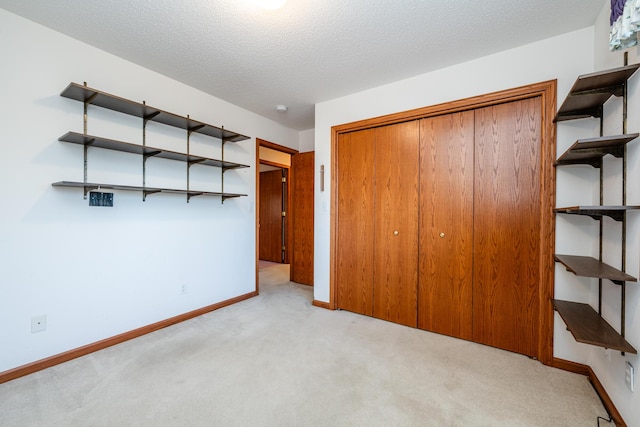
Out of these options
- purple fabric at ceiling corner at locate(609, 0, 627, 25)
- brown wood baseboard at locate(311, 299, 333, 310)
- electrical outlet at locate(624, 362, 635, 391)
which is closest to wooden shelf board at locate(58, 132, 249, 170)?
brown wood baseboard at locate(311, 299, 333, 310)

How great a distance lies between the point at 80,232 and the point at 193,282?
1.13 metres

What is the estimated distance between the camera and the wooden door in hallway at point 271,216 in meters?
6.16

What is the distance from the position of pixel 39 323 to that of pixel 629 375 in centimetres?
363

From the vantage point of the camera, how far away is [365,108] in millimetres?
2975

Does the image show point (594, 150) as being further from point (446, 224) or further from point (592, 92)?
point (446, 224)

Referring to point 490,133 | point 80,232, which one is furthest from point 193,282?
point 490,133

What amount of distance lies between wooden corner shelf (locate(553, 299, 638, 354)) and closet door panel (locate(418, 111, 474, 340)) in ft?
2.19

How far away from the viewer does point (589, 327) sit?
5.16 ft

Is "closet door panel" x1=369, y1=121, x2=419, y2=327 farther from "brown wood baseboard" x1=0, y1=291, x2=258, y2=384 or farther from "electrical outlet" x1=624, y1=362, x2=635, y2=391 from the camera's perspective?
"brown wood baseboard" x1=0, y1=291, x2=258, y2=384

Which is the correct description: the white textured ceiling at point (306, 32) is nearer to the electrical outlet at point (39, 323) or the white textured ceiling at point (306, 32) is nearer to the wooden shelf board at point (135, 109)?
the wooden shelf board at point (135, 109)

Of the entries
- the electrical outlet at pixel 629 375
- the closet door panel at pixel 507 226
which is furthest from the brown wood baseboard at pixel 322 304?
the electrical outlet at pixel 629 375

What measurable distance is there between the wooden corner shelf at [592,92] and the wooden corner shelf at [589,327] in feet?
4.28

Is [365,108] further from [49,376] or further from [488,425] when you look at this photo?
[49,376]

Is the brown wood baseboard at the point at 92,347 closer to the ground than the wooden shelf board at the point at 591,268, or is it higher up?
closer to the ground
